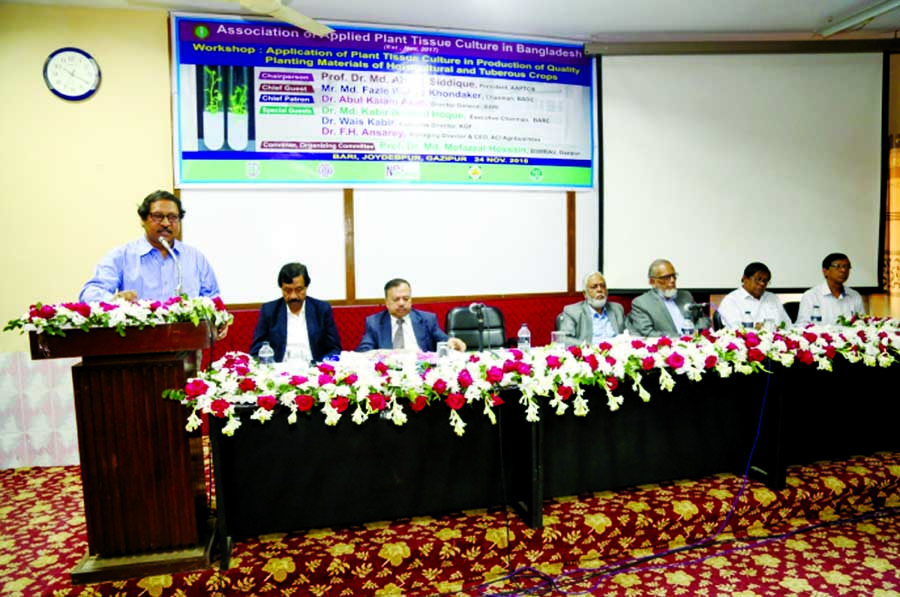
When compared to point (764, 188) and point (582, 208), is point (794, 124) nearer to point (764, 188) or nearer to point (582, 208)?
point (764, 188)

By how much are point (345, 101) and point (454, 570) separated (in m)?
3.43

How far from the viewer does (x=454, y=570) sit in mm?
2453

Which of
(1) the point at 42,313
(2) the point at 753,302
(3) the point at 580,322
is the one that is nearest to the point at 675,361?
(3) the point at 580,322

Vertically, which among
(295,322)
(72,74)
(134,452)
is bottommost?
(134,452)

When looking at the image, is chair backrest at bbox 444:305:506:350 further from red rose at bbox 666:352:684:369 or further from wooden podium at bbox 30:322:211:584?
wooden podium at bbox 30:322:211:584

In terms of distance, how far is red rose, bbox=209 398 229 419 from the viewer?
217 centimetres

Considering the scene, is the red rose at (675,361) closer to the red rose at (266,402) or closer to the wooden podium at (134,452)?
the red rose at (266,402)

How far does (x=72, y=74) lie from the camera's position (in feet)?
13.1

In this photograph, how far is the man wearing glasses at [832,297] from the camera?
451cm

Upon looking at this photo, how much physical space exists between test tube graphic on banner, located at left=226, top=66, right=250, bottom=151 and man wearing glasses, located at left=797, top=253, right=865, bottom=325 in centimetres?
459

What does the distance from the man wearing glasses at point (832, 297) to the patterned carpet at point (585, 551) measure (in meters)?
1.84

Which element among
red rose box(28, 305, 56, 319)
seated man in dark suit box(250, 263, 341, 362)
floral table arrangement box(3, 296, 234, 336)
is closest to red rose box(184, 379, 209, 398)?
floral table arrangement box(3, 296, 234, 336)

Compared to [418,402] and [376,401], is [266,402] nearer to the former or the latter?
[376,401]

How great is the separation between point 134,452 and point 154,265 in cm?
115
